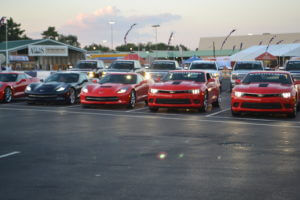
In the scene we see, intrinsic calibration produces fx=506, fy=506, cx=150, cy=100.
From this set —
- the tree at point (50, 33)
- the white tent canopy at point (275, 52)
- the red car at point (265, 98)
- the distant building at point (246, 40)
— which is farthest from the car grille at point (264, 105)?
the tree at point (50, 33)

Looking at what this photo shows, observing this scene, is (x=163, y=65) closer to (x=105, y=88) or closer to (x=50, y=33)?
(x=105, y=88)

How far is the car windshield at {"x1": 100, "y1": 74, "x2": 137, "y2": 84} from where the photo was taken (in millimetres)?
19203

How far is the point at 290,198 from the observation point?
5711mm

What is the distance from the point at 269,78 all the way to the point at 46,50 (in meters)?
48.5

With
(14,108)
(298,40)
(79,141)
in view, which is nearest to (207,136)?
(79,141)

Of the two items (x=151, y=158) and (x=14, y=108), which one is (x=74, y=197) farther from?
(x=14, y=108)

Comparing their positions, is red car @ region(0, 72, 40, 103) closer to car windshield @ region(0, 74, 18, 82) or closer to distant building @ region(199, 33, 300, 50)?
car windshield @ region(0, 74, 18, 82)

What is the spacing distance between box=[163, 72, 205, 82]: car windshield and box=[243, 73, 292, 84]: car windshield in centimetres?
194

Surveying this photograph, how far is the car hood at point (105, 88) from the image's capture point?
18.0m

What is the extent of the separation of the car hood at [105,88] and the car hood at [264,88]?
4788 millimetres

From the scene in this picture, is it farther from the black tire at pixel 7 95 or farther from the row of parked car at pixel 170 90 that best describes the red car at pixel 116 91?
the black tire at pixel 7 95

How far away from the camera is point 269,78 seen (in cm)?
1602

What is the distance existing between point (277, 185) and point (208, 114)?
32.4ft

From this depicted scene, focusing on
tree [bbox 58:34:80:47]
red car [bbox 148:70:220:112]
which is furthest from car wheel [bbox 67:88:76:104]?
tree [bbox 58:34:80:47]
